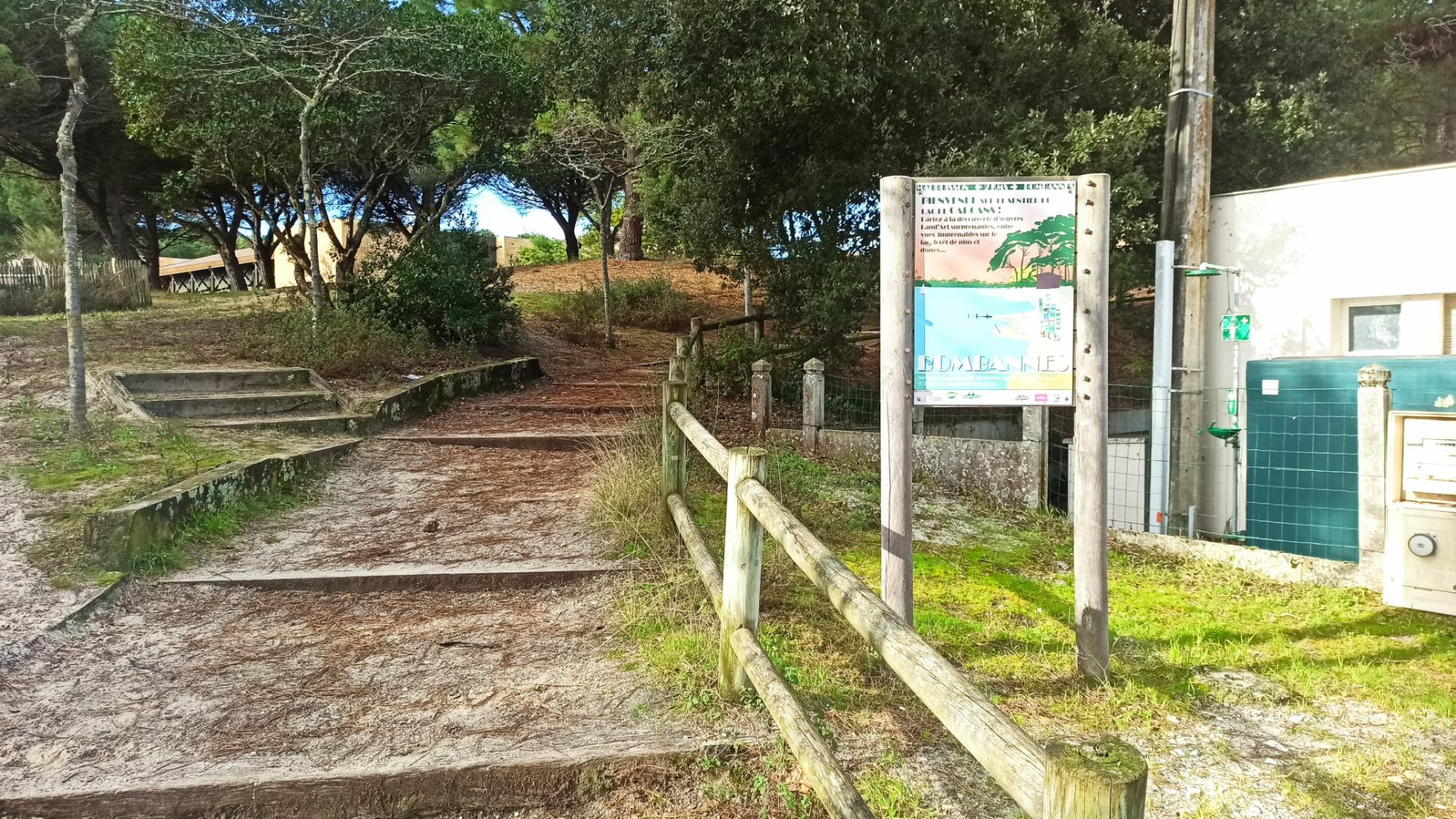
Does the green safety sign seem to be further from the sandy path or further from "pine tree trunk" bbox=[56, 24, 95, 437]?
"pine tree trunk" bbox=[56, 24, 95, 437]

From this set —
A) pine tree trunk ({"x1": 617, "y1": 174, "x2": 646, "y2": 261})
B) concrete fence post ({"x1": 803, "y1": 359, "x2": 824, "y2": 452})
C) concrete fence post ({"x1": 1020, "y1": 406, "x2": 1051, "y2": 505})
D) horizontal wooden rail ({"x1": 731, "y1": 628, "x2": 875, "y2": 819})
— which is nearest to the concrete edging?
horizontal wooden rail ({"x1": 731, "y1": 628, "x2": 875, "y2": 819})

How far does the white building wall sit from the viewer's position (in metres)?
7.58

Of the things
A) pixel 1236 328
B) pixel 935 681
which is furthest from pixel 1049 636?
pixel 1236 328

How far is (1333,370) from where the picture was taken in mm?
6801

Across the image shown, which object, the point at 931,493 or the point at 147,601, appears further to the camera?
the point at 931,493

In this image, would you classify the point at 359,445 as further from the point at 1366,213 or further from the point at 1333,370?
the point at 1366,213

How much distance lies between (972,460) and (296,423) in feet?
20.9

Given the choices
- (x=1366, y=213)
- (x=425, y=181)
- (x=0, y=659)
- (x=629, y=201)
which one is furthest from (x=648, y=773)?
(x=629, y=201)

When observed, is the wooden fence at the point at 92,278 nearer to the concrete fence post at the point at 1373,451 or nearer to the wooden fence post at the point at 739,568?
the wooden fence post at the point at 739,568

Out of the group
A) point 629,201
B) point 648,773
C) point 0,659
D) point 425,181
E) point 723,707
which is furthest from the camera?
point 629,201

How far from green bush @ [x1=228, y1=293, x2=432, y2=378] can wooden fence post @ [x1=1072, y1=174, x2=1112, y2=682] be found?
29.1 ft

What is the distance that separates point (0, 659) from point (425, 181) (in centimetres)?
1922

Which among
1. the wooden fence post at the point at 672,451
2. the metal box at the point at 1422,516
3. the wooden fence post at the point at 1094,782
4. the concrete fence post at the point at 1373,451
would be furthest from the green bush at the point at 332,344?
the wooden fence post at the point at 1094,782

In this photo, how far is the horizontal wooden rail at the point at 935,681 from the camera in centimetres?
162
